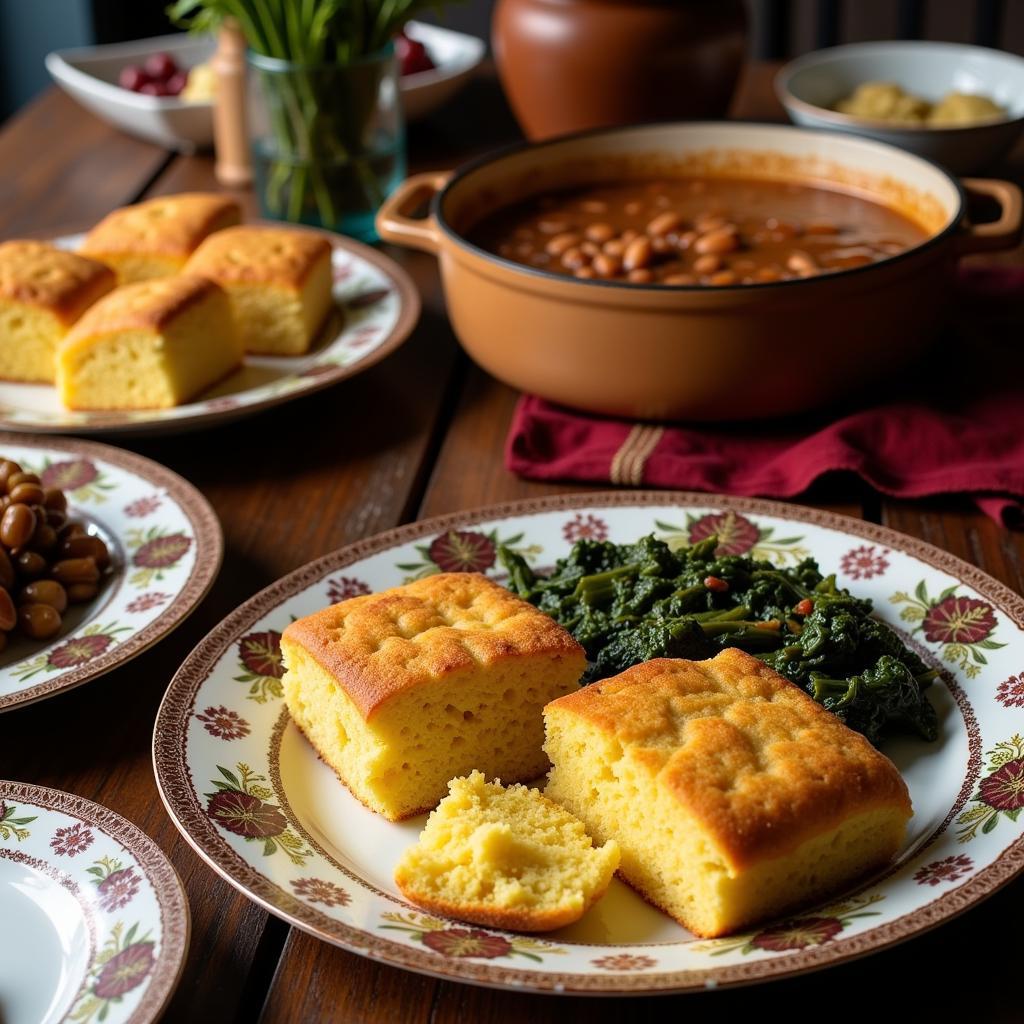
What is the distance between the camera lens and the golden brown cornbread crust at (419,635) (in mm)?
1884

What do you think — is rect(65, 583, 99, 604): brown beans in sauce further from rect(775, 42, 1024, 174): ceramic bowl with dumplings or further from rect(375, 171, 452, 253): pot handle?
rect(775, 42, 1024, 174): ceramic bowl with dumplings

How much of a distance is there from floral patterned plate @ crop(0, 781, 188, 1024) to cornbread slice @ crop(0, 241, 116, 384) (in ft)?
5.08

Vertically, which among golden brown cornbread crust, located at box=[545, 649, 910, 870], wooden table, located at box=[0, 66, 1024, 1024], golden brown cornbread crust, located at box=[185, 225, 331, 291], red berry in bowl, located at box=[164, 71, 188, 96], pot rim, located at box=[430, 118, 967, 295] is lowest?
wooden table, located at box=[0, 66, 1024, 1024]

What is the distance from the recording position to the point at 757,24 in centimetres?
714

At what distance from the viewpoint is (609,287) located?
8.54 feet

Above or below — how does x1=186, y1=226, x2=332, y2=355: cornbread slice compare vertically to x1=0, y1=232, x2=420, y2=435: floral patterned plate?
above

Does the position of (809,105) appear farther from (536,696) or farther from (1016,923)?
(1016,923)

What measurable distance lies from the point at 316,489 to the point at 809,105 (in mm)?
2136

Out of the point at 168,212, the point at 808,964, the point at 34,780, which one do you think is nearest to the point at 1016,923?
the point at 808,964

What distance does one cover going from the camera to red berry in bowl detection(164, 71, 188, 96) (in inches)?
176

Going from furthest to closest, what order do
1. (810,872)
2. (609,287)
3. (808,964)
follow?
(609,287)
(810,872)
(808,964)

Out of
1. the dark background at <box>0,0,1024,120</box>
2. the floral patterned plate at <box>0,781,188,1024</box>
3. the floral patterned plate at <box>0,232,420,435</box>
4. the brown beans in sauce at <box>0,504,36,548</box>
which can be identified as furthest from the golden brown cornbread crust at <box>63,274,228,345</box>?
the dark background at <box>0,0,1024,120</box>

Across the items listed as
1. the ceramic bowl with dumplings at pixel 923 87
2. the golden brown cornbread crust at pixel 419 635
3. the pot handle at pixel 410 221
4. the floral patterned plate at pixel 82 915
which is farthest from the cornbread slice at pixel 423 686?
the ceramic bowl with dumplings at pixel 923 87

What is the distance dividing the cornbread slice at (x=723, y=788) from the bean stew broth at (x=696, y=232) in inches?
45.6
